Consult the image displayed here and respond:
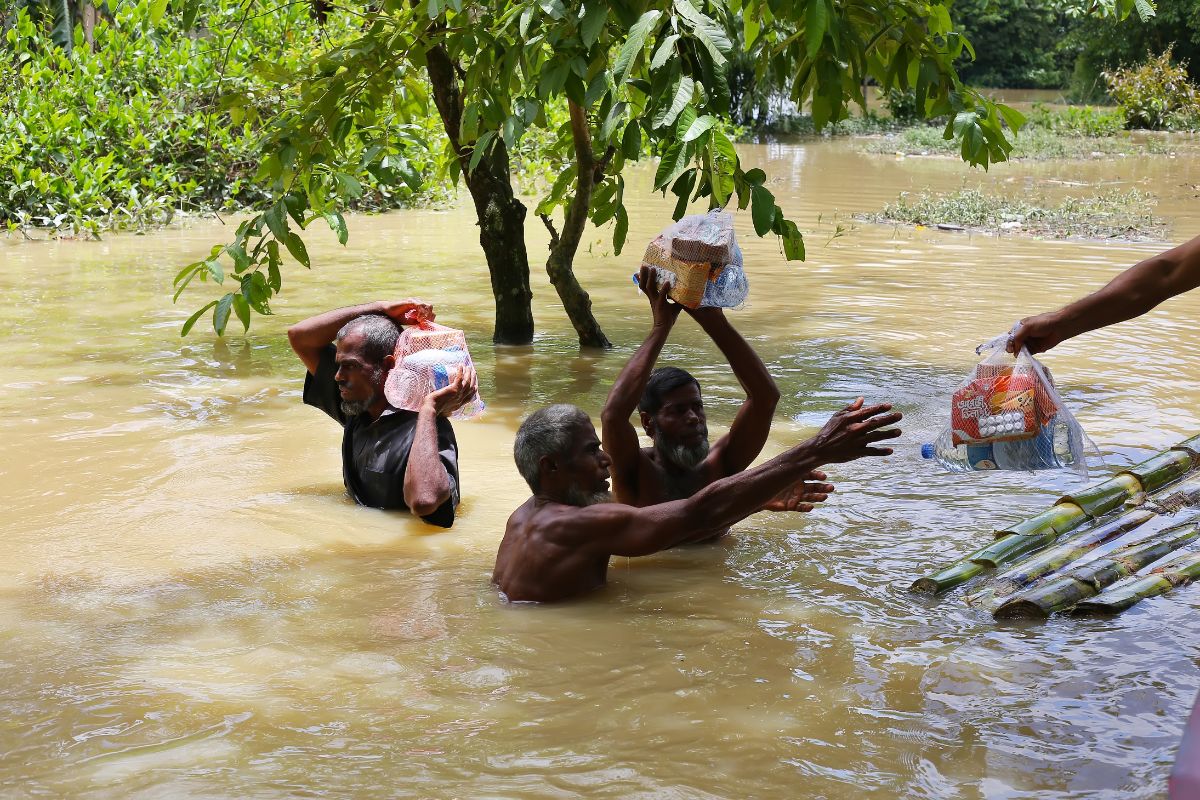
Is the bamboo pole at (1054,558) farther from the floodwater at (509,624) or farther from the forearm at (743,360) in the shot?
the forearm at (743,360)

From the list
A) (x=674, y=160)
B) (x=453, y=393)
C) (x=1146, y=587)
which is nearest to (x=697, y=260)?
(x=674, y=160)

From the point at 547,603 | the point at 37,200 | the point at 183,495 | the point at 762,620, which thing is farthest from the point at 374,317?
the point at 37,200

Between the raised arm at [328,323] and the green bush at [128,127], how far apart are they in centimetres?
759

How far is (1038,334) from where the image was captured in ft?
12.8

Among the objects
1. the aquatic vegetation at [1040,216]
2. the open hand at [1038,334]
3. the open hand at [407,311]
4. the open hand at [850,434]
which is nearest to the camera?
the open hand at [850,434]

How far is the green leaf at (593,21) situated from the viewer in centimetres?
429

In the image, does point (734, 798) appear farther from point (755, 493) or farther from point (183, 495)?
point (183, 495)

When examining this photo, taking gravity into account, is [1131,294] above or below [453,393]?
above

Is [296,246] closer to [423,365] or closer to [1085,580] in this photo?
[423,365]

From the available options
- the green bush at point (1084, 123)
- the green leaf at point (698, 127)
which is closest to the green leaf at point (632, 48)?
the green leaf at point (698, 127)

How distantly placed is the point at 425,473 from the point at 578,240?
3.46 meters

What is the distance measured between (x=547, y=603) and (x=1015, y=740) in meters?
1.58

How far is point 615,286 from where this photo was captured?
11.0 m

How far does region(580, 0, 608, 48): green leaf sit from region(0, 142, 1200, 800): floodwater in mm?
1803
